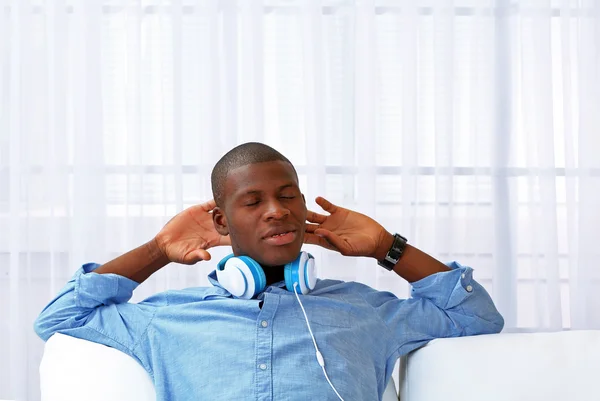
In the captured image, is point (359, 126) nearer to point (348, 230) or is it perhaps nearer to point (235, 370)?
point (348, 230)

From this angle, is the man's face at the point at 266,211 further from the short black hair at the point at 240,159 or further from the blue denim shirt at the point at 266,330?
the blue denim shirt at the point at 266,330

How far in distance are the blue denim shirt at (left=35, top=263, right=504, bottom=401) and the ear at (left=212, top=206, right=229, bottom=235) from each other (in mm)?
157

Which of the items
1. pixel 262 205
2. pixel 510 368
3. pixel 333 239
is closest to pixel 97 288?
pixel 262 205

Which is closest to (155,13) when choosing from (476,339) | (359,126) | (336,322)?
(359,126)

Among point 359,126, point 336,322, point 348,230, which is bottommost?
point 336,322

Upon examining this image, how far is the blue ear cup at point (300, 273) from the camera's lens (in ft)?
5.70

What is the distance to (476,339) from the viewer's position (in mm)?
1853

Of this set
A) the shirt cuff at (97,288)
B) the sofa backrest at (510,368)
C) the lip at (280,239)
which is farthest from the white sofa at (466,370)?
the lip at (280,239)

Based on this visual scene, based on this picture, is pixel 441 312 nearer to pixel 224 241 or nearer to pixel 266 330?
pixel 266 330

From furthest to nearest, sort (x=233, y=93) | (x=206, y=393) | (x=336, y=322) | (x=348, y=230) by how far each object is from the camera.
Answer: (x=233, y=93)
(x=348, y=230)
(x=336, y=322)
(x=206, y=393)

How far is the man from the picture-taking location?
1.70 metres

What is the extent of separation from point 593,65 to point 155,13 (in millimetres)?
1625

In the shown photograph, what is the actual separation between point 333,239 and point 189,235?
0.39 m

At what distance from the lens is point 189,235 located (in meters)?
1.97
